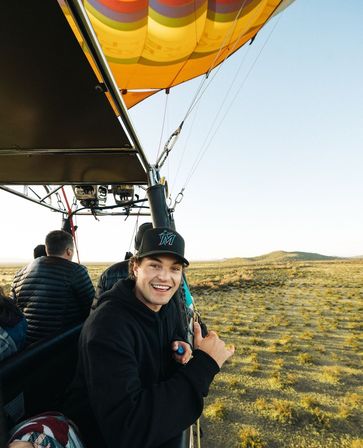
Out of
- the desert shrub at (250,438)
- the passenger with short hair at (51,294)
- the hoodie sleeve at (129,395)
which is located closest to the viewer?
the hoodie sleeve at (129,395)

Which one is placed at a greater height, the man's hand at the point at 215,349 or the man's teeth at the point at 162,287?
the man's teeth at the point at 162,287

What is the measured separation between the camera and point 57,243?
3277 mm

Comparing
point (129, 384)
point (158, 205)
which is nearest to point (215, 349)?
point (129, 384)

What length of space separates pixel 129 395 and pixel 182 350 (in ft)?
1.93

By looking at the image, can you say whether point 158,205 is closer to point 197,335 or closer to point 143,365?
point 197,335

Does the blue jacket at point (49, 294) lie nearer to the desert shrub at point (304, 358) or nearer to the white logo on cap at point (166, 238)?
the white logo on cap at point (166, 238)

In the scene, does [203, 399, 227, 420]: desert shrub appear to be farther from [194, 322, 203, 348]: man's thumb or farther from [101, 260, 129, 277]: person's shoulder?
[194, 322, 203, 348]: man's thumb

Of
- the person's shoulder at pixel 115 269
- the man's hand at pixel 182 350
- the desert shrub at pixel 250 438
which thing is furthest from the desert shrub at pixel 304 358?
the man's hand at pixel 182 350

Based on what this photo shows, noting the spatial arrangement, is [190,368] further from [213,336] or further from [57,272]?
[57,272]

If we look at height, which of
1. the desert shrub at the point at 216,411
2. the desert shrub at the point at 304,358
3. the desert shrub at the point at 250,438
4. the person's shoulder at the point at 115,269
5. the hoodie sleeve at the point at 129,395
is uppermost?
the person's shoulder at the point at 115,269

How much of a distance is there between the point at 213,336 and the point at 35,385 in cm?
126

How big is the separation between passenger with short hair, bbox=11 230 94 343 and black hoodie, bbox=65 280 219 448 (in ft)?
4.74

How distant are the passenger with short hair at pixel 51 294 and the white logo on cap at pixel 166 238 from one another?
162cm

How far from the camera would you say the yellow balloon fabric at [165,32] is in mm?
5188
